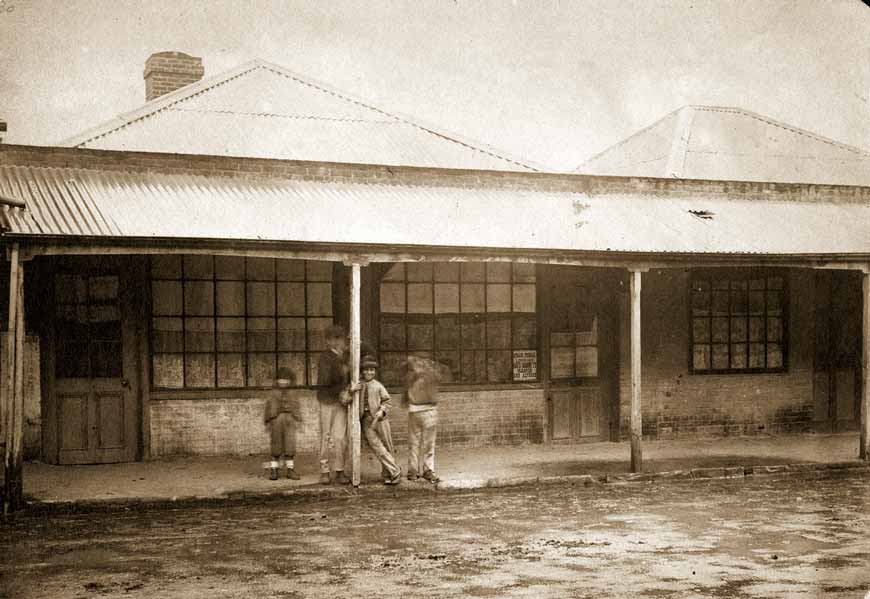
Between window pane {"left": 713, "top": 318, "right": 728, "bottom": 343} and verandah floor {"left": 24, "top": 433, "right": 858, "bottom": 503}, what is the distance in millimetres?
1548

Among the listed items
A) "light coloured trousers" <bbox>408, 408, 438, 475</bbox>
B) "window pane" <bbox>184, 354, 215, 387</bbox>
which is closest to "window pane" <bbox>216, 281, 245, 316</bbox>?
"window pane" <bbox>184, 354, 215, 387</bbox>

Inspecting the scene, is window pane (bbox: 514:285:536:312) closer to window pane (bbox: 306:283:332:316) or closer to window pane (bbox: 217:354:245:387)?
window pane (bbox: 306:283:332:316)

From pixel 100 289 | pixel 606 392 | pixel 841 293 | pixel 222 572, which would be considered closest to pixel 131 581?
pixel 222 572

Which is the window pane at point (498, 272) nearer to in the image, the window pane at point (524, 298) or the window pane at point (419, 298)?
the window pane at point (524, 298)

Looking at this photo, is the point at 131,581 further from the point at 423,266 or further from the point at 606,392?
the point at 606,392

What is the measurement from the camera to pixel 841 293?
50.2 feet

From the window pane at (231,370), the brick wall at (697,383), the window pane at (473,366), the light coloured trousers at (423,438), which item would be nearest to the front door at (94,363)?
the window pane at (231,370)

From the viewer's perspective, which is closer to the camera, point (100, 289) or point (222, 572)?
point (222, 572)

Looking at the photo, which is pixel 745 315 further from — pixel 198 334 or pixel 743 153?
pixel 743 153

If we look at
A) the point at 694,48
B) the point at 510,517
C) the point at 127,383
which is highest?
the point at 694,48

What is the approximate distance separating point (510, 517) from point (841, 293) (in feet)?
29.1

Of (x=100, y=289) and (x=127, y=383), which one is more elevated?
(x=100, y=289)

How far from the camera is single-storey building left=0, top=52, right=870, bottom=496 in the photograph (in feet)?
36.0

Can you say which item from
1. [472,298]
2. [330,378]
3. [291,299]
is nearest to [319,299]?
[291,299]
